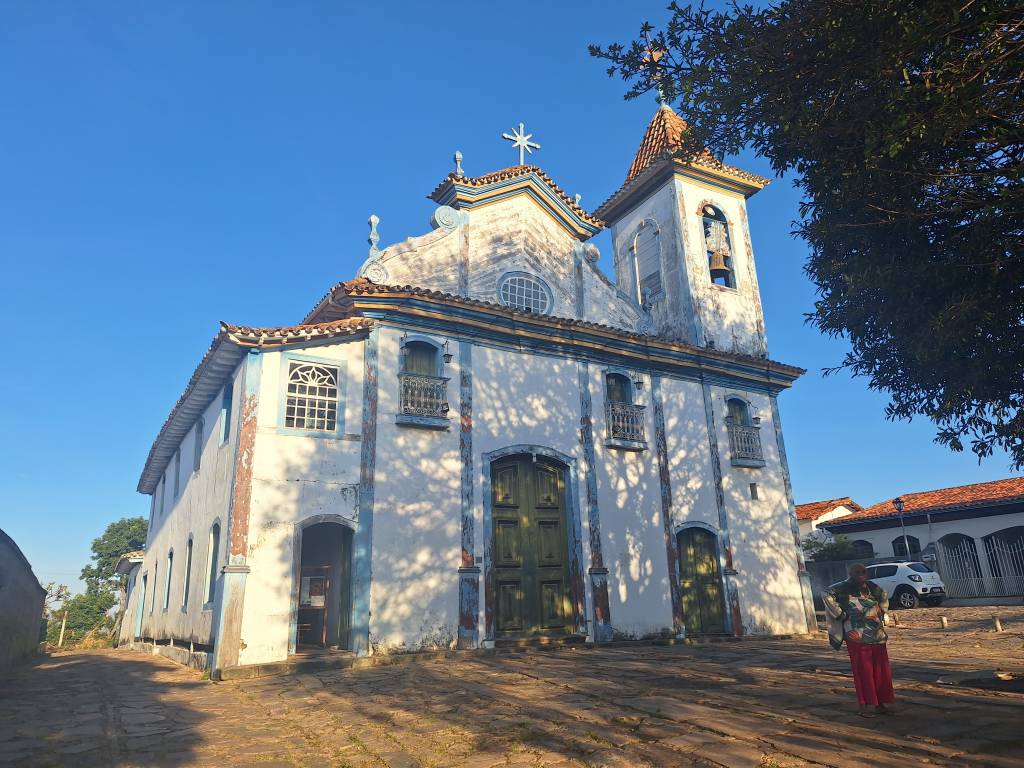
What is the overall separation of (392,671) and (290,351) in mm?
5751

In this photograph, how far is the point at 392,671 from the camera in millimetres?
10586

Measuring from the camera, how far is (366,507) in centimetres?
1212

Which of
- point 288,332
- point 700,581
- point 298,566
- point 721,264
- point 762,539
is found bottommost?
point 700,581

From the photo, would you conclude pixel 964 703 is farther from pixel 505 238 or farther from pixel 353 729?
pixel 505 238

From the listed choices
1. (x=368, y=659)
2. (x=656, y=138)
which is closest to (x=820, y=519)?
(x=656, y=138)

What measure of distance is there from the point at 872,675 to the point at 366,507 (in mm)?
8248

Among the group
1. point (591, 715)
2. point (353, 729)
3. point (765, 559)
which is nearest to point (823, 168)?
point (591, 715)

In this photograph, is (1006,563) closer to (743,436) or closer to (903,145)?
(743,436)

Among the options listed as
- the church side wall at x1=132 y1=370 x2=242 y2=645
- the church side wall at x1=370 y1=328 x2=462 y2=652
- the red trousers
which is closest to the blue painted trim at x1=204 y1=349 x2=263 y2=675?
the church side wall at x1=132 y1=370 x2=242 y2=645

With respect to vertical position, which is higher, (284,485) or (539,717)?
(284,485)

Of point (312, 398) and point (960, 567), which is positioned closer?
point (312, 398)

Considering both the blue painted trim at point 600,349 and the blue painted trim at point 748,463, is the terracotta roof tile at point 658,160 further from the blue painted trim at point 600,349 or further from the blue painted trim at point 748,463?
the blue painted trim at point 748,463

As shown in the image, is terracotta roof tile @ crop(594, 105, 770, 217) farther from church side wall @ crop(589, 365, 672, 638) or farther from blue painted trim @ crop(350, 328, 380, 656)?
blue painted trim @ crop(350, 328, 380, 656)

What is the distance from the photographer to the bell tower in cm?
1817
